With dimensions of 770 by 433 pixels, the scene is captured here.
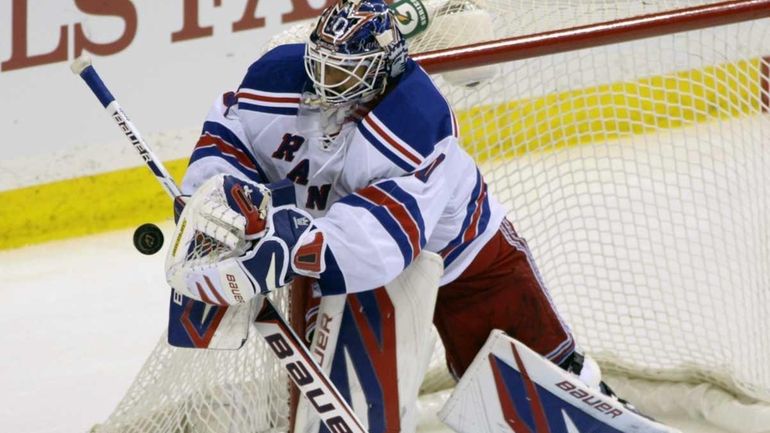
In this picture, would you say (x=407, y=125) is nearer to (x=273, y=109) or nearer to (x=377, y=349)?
(x=273, y=109)

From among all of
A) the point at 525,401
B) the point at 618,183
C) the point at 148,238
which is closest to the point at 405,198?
the point at 148,238

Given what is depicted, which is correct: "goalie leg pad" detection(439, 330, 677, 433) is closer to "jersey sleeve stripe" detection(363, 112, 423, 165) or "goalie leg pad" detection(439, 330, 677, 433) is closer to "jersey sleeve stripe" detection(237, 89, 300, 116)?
"jersey sleeve stripe" detection(363, 112, 423, 165)

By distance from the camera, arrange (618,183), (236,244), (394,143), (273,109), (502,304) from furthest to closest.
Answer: (618,183) < (502,304) < (273,109) < (394,143) < (236,244)

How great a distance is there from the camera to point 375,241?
247 cm

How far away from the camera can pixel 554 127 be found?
356 cm

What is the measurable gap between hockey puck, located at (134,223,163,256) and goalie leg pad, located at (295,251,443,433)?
0.34 metres

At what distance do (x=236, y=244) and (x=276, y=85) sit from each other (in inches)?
15.1

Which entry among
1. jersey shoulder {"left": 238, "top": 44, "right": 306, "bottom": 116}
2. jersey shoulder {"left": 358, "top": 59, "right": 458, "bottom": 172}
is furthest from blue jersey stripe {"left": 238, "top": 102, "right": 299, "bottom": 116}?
jersey shoulder {"left": 358, "top": 59, "right": 458, "bottom": 172}

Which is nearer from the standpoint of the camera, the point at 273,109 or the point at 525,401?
the point at 273,109

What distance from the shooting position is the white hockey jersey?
2.49 metres

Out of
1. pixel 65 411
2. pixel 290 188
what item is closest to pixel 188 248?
pixel 290 188

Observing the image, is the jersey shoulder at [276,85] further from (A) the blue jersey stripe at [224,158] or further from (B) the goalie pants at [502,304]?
(B) the goalie pants at [502,304]

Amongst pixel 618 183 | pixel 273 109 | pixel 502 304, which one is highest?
pixel 273 109

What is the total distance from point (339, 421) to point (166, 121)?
2119 millimetres
